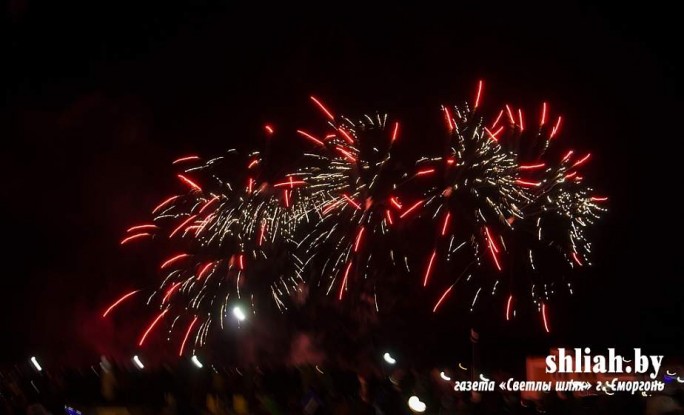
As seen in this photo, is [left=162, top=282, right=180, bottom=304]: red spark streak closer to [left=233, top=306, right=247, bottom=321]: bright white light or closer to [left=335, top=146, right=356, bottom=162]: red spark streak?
[left=233, top=306, right=247, bottom=321]: bright white light

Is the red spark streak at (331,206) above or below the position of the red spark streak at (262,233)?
below

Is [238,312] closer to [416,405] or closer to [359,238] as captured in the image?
[359,238]

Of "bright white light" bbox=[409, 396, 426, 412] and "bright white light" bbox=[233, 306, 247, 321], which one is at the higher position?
"bright white light" bbox=[233, 306, 247, 321]

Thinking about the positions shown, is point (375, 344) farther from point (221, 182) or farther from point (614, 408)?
point (614, 408)

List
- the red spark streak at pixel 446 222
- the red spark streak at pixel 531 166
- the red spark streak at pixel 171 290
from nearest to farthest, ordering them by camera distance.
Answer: the red spark streak at pixel 531 166, the red spark streak at pixel 446 222, the red spark streak at pixel 171 290

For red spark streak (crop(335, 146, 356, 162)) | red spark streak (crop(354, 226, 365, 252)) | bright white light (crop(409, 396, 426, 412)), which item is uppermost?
red spark streak (crop(335, 146, 356, 162))

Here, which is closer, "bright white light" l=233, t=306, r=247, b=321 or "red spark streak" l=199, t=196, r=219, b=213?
"red spark streak" l=199, t=196, r=219, b=213

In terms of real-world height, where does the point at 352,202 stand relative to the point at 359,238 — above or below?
above

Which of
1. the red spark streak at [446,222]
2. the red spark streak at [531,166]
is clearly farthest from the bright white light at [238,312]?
the red spark streak at [531,166]

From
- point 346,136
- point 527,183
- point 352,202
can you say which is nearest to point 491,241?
point 527,183

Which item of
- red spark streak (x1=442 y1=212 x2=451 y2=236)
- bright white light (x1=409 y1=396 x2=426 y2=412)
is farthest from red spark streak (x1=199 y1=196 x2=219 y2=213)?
bright white light (x1=409 y1=396 x2=426 y2=412)

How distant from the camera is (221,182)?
43.5 ft

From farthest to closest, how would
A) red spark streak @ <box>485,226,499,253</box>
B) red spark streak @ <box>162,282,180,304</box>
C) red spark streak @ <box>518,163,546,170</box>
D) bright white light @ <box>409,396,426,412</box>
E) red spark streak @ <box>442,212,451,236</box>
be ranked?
red spark streak @ <box>162,282,180,304</box> → red spark streak @ <box>442,212,451,236</box> → red spark streak @ <box>485,226,499,253</box> → red spark streak @ <box>518,163,546,170</box> → bright white light @ <box>409,396,426,412</box>

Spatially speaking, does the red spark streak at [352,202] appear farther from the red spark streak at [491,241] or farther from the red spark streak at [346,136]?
the red spark streak at [491,241]
